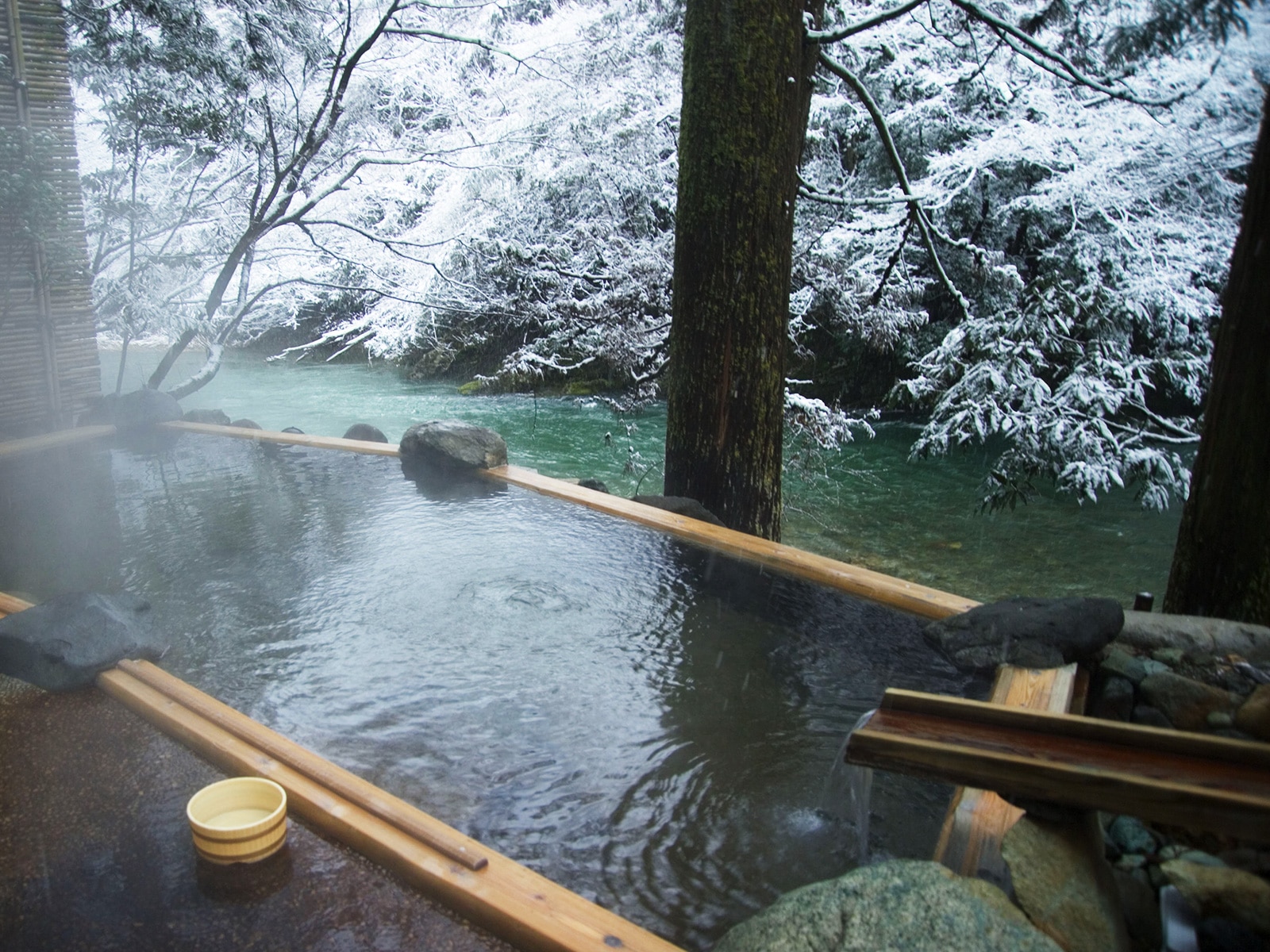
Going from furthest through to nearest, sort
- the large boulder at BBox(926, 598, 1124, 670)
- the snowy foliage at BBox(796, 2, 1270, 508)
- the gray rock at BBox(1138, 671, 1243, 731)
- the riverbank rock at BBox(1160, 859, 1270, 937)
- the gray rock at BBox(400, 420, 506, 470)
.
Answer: the gray rock at BBox(400, 420, 506, 470), the snowy foliage at BBox(796, 2, 1270, 508), the large boulder at BBox(926, 598, 1124, 670), the gray rock at BBox(1138, 671, 1243, 731), the riverbank rock at BBox(1160, 859, 1270, 937)

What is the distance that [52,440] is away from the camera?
472cm

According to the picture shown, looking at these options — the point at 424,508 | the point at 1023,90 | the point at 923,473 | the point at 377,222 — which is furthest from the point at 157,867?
the point at 377,222

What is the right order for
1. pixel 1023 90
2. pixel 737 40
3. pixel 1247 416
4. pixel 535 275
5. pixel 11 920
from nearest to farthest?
pixel 11 920 < pixel 1247 416 < pixel 737 40 < pixel 1023 90 < pixel 535 275

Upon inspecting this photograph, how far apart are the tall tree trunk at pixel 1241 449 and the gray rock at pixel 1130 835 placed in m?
0.90

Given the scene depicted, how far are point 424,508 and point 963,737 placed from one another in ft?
8.19

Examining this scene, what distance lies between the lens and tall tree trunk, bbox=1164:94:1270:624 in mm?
1869

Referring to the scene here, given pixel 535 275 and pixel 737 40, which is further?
pixel 535 275

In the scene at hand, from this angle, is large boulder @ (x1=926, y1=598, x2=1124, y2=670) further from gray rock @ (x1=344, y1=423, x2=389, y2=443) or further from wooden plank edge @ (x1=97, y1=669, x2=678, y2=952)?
gray rock @ (x1=344, y1=423, x2=389, y2=443)

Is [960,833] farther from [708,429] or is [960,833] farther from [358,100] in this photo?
[358,100]

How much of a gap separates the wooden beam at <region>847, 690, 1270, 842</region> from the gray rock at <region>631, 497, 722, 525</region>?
187 cm

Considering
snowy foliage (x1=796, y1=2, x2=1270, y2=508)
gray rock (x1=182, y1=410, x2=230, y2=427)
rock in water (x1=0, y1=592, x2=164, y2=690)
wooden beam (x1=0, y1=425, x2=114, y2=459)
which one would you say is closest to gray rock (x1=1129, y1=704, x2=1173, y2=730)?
snowy foliage (x1=796, y1=2, x2=1270, y2=508)

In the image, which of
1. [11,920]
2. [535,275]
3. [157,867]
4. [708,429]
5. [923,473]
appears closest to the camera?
[11,920]

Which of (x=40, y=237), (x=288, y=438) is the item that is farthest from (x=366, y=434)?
(x=40, y=237)

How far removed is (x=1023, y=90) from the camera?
6.28m
